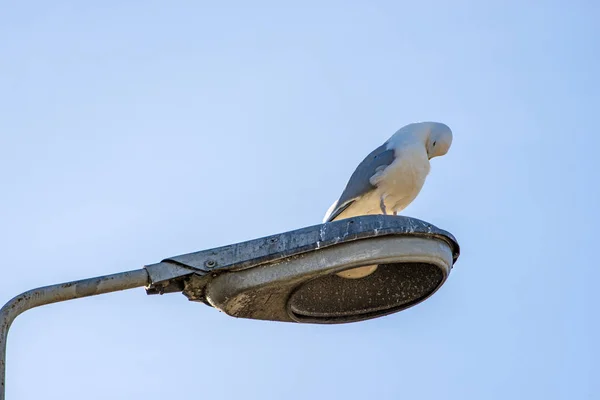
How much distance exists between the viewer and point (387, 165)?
278 inches

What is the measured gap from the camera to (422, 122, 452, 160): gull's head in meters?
7.29

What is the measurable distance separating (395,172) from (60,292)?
304 cm

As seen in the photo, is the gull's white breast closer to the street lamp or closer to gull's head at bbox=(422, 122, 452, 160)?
gull's head at bbox=(422, 122, 452, 160)

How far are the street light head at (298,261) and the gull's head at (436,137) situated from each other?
2.20m

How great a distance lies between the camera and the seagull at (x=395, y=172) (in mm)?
7027

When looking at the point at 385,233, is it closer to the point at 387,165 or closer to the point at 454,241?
the point at 454,241

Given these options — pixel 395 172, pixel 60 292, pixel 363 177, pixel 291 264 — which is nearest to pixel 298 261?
pixel 291 264

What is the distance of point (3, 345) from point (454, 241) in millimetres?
1928

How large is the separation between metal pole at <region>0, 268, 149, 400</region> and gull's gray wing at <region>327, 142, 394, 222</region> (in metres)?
2.77

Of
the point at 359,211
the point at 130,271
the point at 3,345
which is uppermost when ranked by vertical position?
the point at 359,211


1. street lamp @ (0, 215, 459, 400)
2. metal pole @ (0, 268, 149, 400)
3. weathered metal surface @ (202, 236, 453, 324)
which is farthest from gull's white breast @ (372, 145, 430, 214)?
metal pole @ (0, 268, 149, 400)

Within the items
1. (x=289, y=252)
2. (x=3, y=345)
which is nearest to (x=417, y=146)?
(x=289, y=252)

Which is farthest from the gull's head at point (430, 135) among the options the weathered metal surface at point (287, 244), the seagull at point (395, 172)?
the weathered metal surface at point (287, 244)

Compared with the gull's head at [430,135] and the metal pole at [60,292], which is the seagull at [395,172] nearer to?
the gull's head at [430,135]
